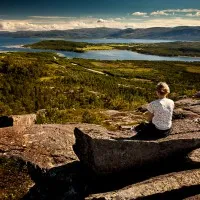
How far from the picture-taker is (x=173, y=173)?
1386 centimetres

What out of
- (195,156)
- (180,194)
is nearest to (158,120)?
(195,156)

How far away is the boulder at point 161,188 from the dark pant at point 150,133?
227 centimetres

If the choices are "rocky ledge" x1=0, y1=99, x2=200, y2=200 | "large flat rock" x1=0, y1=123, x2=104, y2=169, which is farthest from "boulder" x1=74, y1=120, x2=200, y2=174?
"large flat rock" x1=0, y1=123, x2=104, y2=169

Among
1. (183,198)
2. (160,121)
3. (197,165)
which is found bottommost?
(183,198)

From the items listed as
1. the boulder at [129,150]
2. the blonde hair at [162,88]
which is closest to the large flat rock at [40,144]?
the boulder at [129,150]

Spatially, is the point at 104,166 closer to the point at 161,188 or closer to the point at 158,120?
the point at 161,188

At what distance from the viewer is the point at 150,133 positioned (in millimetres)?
15664

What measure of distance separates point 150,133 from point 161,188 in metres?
3.11

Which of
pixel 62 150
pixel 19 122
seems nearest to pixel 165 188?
pixel 62 150

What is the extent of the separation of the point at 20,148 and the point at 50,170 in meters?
2.54

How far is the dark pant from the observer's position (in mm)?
15414

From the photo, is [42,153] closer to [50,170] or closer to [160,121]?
[50,170]

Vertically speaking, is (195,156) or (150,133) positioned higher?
(150,133)

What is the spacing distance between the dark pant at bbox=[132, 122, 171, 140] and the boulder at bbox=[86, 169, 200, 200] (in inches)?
89.5
